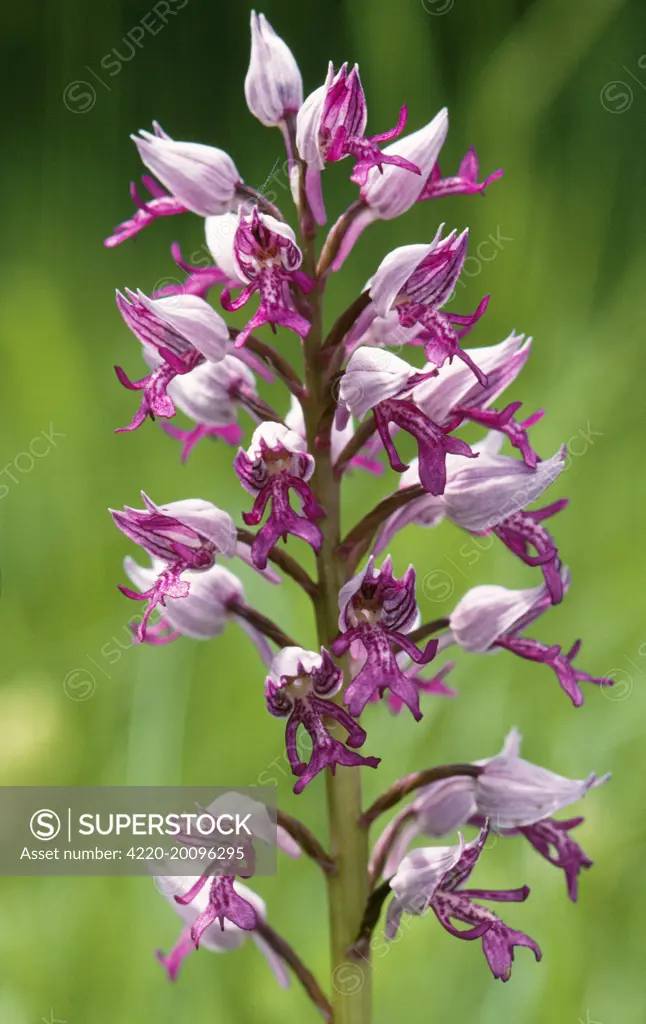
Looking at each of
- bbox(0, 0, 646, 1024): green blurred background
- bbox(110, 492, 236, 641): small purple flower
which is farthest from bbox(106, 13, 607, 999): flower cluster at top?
Result: bbox(0, 0, 646, 1024): green blurred background

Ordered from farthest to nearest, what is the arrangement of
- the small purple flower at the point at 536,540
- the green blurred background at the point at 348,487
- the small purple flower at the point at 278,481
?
the green blurred background at the point at 348,487
the small purple flower at the point at 536,540
the small purple flower at the point at 278,481

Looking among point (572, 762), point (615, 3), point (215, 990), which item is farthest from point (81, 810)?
point (615, 3)

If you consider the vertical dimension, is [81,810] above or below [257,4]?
below

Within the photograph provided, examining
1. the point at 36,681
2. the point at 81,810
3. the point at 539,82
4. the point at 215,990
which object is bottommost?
the point at 215,990

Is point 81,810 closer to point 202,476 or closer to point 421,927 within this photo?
point 421,927

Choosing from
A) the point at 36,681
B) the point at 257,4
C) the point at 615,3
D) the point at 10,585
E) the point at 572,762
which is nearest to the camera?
the point at 572,762

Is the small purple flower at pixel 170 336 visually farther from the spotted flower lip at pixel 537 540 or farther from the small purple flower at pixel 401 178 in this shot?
the spotted flower lip at pixel 537 540

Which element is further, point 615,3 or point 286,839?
point 615,3

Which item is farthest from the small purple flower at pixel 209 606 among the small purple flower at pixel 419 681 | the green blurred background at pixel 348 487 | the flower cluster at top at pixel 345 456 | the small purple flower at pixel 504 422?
the green blurred background at pixel 348 487
